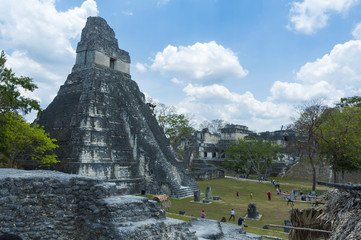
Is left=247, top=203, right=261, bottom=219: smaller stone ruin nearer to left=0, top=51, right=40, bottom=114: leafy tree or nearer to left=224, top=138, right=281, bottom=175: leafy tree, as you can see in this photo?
left=0, top=51, right=40, bottom=114: leafy tree

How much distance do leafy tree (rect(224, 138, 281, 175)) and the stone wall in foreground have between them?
26.5 metres

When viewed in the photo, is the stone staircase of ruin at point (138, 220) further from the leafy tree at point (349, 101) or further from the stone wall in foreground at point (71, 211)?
the leafy tree at point (349, 101)

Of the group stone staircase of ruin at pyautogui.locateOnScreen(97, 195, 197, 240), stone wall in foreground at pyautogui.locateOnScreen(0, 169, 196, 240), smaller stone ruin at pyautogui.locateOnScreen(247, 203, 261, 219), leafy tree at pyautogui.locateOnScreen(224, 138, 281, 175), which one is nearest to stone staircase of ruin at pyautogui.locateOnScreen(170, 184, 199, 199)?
smaller stone ruin at pyautogui.locateOnScreen(247, 203, 261, 219)

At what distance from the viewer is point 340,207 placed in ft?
15.3

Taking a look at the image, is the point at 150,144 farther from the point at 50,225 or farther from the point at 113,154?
the point at 50,225

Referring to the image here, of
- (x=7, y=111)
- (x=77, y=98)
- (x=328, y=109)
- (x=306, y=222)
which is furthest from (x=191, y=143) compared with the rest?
(x=306, y=222)

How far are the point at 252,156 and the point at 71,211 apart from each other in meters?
28.3

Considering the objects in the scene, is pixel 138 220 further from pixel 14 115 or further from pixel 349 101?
pixel 349 101

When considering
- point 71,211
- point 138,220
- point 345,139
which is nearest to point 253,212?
point 138,220

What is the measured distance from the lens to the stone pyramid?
13773mm

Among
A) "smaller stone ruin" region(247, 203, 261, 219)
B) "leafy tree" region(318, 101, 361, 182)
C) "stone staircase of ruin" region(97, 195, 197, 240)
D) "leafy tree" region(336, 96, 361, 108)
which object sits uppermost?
"leafy tree" region(336, 96, 361, 108)

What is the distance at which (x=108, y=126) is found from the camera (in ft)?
50.2

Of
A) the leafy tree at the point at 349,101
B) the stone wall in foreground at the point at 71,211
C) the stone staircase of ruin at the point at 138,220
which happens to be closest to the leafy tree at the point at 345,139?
the leafy tree at the point at 349,101

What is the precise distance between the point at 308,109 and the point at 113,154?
1798 cm
